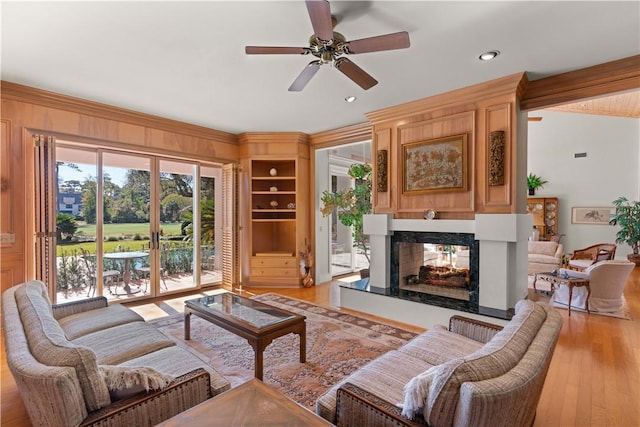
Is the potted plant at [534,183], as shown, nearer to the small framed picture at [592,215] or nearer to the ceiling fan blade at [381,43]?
the small framed picture at [592,215]

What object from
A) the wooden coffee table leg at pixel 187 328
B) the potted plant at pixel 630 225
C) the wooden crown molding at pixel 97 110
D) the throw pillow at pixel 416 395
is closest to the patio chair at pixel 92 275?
the wooden crown molding at pixel 97 110

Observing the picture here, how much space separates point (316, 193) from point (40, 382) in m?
4.87

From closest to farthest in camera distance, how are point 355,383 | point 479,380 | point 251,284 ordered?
point 479,380
point 355,383
point 251,284

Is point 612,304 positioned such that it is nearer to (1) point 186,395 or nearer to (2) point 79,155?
(1) point 186,395

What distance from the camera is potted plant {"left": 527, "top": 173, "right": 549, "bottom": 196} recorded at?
31.0ft

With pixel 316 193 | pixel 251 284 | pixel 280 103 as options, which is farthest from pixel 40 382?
pixel 316 193

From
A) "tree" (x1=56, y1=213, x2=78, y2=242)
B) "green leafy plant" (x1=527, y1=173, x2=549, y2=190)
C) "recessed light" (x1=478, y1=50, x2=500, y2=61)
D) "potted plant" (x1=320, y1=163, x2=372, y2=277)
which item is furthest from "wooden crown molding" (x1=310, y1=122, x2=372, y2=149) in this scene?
"green leafy plant" (x1=527, y1=173, x2=549, y2=190)

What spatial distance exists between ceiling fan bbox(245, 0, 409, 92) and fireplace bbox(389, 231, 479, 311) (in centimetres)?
213

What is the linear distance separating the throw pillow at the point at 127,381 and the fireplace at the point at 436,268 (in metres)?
2.95

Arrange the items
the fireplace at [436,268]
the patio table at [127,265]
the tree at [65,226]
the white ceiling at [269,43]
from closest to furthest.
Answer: the white ceiling at [269,43], the fireplace at [436,268], the tree at [65,226], the patio table at [127,265]

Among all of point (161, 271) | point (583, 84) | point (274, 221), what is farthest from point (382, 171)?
point (161, 271)

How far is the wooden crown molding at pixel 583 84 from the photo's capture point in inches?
114

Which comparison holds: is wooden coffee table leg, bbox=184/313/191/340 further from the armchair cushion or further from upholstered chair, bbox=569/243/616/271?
the armchair cushion

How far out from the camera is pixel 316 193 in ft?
19.2
